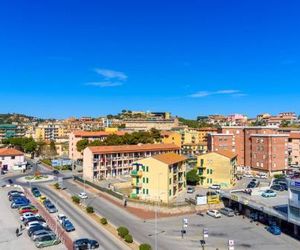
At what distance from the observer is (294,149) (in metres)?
101

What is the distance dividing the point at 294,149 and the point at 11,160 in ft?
247

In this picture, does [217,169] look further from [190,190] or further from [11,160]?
[11,160]

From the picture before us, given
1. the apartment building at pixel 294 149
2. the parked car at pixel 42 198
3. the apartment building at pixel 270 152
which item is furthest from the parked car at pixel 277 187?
the parked car at pixel 42 198

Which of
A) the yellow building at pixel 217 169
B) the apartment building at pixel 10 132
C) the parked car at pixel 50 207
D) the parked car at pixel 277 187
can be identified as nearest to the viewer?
the parked car at pixel 50 207

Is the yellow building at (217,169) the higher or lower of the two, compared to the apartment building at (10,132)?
lower

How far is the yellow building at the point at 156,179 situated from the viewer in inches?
2367

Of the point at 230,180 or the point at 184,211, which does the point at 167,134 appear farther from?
the point at 184,211

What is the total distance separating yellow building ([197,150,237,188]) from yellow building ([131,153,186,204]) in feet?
33.6

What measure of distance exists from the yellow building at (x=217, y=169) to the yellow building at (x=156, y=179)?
10255mm

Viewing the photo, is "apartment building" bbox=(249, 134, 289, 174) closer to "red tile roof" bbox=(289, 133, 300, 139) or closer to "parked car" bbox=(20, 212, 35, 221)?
"red tile roof" bbox=(289, 133, 300, 139)

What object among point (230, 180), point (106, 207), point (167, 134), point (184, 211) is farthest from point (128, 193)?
point (167, 134)

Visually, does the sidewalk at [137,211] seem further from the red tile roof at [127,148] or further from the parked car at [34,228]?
the red tile roof at [127,148]

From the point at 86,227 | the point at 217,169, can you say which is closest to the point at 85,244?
the point at 86,227

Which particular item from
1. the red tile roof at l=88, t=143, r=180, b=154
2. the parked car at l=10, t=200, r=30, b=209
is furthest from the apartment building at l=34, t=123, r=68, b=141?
the parked car at l=10, t=200, r=30, b=209
